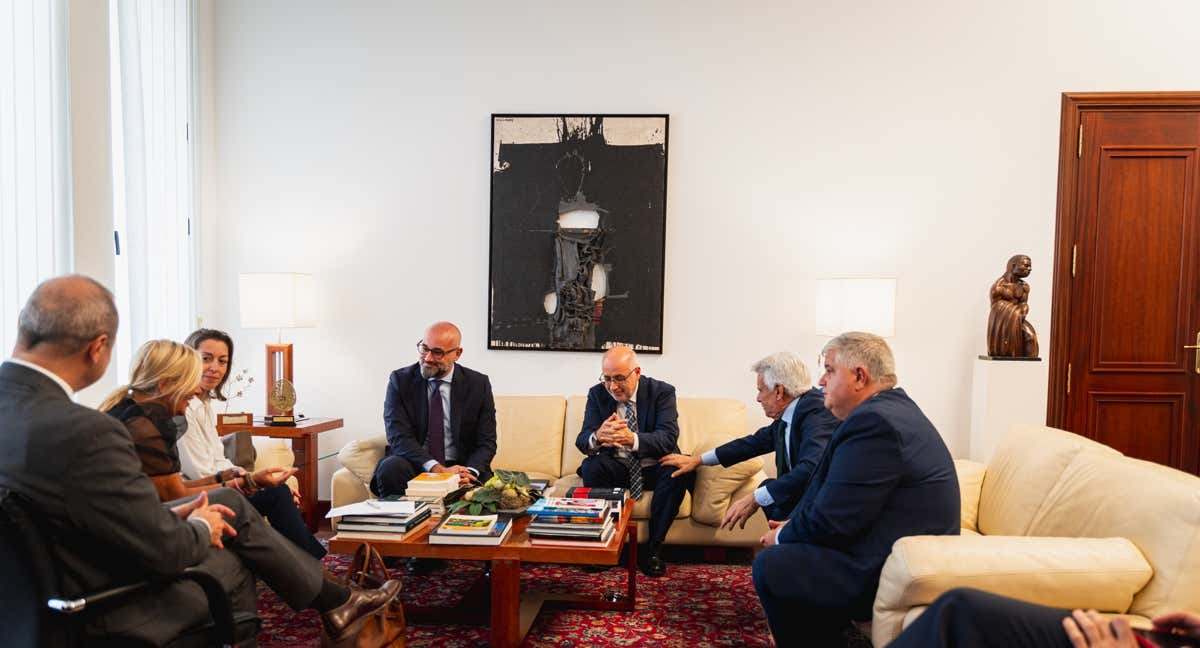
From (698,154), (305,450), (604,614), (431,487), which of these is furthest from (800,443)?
(305,450)

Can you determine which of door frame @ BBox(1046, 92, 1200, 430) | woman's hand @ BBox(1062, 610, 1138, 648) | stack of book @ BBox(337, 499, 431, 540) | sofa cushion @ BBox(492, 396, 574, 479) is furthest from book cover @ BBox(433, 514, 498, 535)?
door frame @ BBox(1046, 92, 1200, 430)

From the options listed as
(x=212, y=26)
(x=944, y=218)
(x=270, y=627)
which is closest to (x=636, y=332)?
(x=944, y=218)

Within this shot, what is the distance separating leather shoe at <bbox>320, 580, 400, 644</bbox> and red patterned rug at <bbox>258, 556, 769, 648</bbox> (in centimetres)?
49

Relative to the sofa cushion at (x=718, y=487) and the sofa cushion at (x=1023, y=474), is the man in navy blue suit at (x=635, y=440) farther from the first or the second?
the sofa cushion at (x=1023, y=474)

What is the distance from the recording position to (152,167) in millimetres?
4746

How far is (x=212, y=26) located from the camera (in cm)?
530

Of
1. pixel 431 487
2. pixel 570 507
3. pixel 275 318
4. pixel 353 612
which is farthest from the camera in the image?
pixel 275 318

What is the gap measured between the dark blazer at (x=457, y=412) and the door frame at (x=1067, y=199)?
335cm

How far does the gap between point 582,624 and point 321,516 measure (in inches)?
91.7

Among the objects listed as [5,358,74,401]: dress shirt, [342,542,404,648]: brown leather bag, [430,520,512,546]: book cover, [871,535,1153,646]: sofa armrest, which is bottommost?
[342,542,404,648]: brown leather bag

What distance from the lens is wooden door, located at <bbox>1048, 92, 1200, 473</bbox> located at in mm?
4859

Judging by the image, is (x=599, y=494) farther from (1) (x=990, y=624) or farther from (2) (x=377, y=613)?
(1) (x=990, y=624)

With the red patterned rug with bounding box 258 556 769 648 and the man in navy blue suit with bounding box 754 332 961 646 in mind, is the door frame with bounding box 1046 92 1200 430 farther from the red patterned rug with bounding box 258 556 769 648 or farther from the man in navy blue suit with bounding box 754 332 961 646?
the man in navy blue suit with bounding box 754 332 961 646

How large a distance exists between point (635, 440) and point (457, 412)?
92 centimetres
